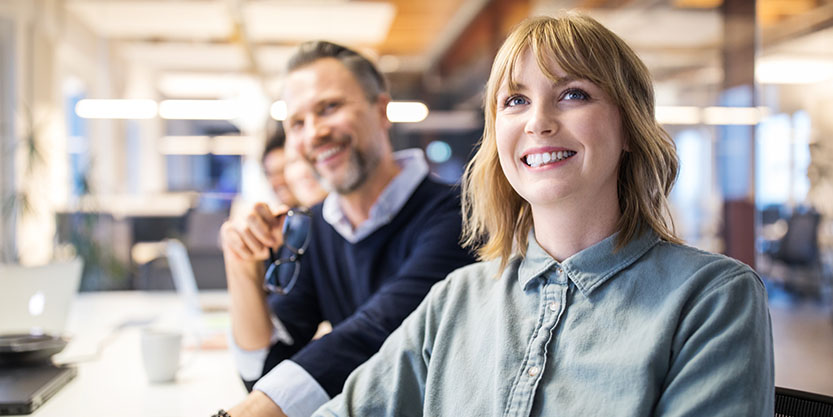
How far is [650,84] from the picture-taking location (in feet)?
3.54

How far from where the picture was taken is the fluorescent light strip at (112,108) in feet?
31.2

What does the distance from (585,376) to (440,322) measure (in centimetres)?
28

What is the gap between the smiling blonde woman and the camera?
88 centimetres

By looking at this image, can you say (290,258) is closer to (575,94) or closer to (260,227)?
(260,227)

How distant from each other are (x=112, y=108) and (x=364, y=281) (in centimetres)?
933

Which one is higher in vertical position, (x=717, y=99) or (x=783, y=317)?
(x=717, y=99)

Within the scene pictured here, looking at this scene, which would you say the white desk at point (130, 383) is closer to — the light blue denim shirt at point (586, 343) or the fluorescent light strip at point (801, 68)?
the light blue denim shirt at point (586, 343)

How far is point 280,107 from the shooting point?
6.62 feet

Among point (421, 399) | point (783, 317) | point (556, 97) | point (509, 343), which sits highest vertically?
point (556, 97)

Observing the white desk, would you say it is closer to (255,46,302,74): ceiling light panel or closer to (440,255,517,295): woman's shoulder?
(440,255,517,295): woman's shoulder

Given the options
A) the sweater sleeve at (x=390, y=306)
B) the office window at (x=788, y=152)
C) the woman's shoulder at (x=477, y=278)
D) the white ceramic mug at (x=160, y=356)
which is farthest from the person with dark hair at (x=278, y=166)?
the office window at (x=788, y=152)

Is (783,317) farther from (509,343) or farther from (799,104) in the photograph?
(509,343)

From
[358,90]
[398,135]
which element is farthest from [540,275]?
[398,135]

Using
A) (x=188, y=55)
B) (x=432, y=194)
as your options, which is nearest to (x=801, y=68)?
(x=432, y=194)
